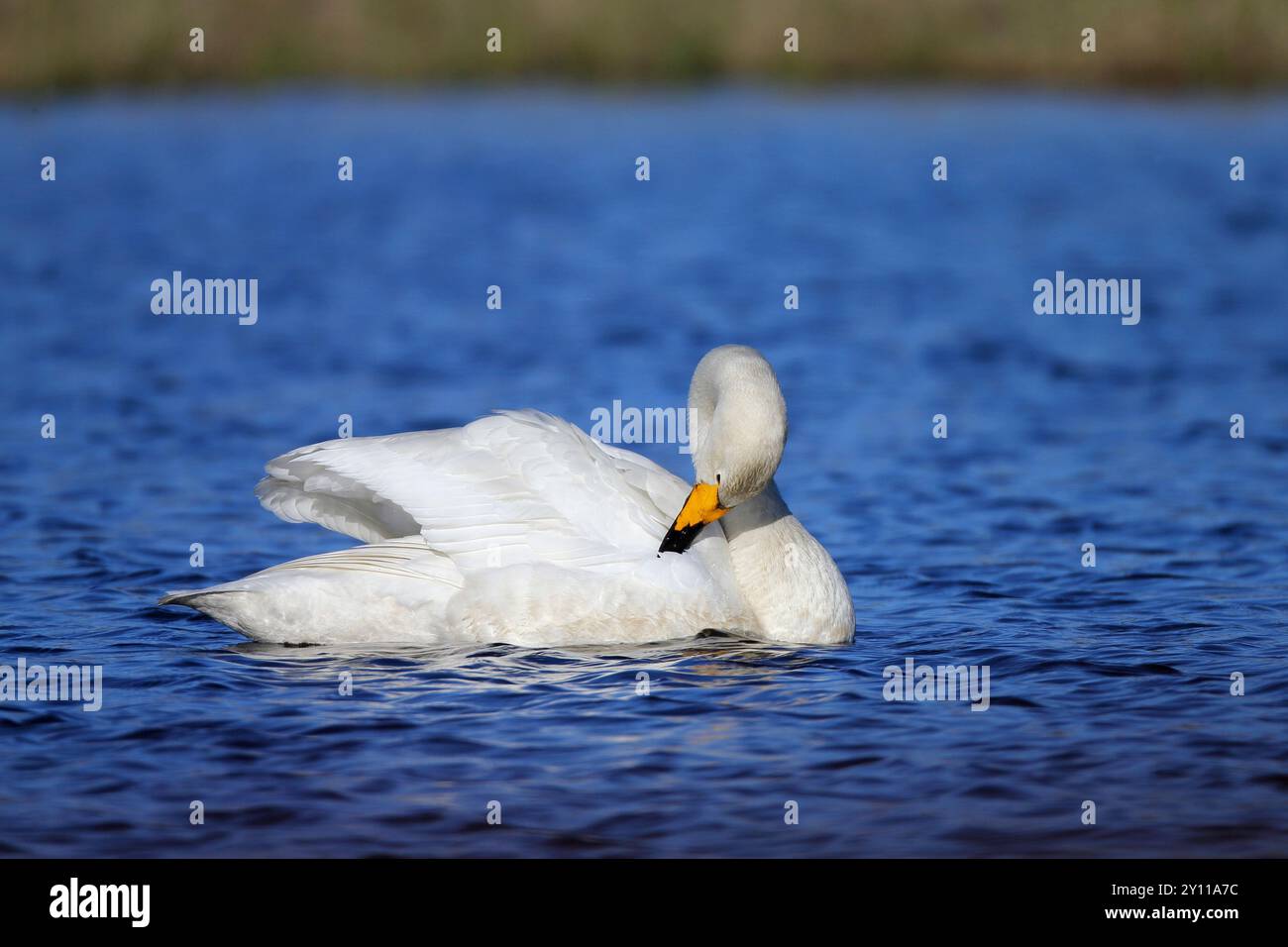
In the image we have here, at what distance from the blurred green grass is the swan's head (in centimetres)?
2452

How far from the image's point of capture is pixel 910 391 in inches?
639

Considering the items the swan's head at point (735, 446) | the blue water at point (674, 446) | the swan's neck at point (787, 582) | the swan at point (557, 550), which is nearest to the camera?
the blue water at point (674, 446)

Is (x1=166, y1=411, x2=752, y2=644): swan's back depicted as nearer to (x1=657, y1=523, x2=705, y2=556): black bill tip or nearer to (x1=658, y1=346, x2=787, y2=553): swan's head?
(x1=657, y1=523, x2=705, y2=556): black bill tip

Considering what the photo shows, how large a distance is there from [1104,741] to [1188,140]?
75.6ft

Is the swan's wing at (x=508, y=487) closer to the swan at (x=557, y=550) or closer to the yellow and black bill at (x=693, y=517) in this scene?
the swan at (x=557, y=550)

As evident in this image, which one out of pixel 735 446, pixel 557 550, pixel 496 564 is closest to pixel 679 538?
pixel 735 446

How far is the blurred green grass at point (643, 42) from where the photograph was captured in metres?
31.1

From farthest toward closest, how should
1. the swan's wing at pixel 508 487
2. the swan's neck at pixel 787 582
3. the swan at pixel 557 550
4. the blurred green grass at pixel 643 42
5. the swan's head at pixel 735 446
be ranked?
the blurred green grass at pixel 643 42
the swan's neck at pixel 787 582
the swan's wing at pixel 508 487
the swan at pixel 557 550
the swan's head at pixel 735 446

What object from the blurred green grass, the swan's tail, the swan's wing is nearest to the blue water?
the swan's tail

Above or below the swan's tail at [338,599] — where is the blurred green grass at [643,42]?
above

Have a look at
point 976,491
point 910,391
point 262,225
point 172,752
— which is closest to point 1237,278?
point 910,391

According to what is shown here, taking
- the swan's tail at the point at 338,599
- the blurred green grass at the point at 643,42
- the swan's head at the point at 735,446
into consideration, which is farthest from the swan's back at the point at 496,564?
the blurred green grass at the point at 643,42
